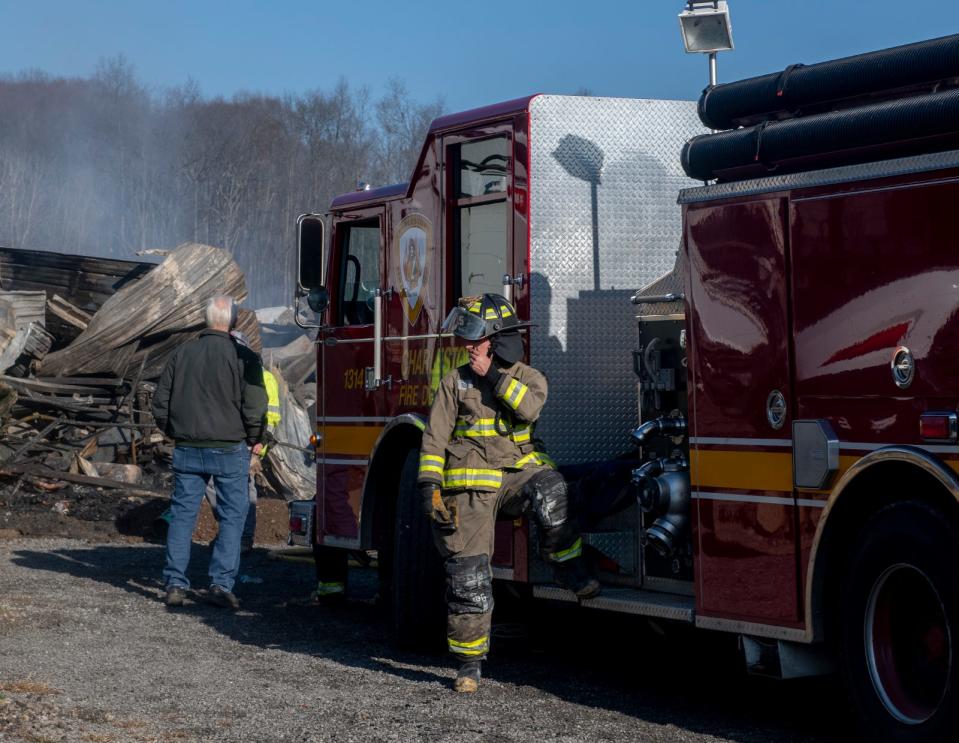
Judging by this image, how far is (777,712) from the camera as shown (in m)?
6.37

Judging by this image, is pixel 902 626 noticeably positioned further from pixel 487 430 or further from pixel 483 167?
pixel 483 167

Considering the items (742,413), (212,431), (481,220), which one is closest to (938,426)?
(742,413)

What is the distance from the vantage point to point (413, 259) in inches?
330

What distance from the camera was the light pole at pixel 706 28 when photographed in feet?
23.2

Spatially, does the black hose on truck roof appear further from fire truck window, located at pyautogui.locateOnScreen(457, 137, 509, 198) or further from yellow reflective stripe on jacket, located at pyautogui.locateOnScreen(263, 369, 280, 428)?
yellow reflective stripe on jacket, located at pyautogui.locateOnScreen(263, 369, 280, 428)

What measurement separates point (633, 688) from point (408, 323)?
98.6 inches

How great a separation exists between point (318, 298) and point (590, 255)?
8.00ft

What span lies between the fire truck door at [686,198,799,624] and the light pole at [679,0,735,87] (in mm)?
1276

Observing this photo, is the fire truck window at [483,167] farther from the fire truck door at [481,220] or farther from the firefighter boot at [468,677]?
the firefighter boot at [468,677]

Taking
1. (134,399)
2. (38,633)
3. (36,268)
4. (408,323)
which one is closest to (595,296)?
(408,323)

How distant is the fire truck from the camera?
5.12 m

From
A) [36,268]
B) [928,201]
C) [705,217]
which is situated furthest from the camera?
[36,268]

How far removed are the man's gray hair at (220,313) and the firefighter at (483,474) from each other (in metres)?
3.29

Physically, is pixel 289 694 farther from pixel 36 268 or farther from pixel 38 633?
pixel 36 268
